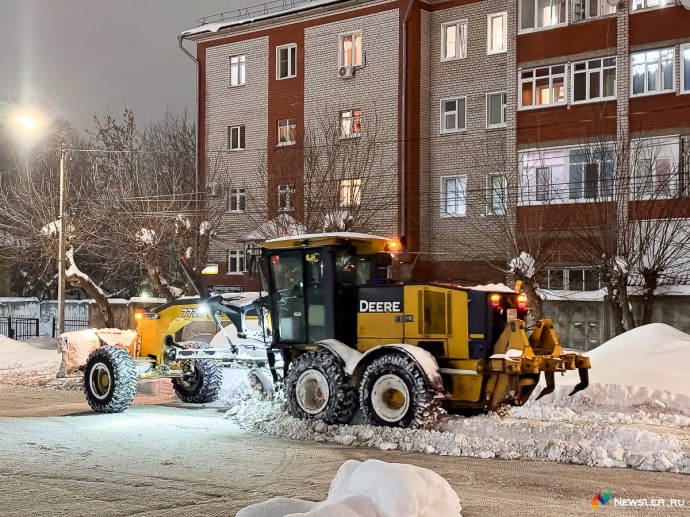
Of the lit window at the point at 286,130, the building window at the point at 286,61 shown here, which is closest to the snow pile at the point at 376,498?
the lit window at the point at 286,130

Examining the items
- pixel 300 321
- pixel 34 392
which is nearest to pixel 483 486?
pixel 300 321

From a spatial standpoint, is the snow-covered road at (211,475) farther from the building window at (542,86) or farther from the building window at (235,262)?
the building window at (235,262)

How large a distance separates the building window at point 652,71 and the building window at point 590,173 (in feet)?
8.96

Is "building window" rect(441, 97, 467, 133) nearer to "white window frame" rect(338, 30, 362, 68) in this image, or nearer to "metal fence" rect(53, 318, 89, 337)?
"white window frame" rect(338, 30, 362, 68)

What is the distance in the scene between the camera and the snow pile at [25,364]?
24266mm

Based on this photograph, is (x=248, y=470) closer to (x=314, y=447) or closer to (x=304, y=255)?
(x=314, y=447)

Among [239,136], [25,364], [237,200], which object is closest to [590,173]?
[237,200]

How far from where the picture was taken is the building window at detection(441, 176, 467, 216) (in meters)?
35.2

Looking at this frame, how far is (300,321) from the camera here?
623 inches

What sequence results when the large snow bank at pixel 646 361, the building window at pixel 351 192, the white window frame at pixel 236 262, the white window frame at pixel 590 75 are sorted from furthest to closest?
the white window frame at pixel 236 262, the building window at pixel 351 192, the white window frame at pixel 590 75, the large snow bank at pixel 646 361

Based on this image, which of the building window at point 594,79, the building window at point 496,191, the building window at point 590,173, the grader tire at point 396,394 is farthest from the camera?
the building window at point 496,191

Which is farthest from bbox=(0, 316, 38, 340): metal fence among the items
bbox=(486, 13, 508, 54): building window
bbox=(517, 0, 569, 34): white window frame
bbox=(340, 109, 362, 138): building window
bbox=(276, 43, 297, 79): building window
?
bbox=(517, 0, 569, 34): white window frame

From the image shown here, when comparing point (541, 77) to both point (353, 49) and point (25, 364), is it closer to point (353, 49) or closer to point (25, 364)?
point (353, 49)

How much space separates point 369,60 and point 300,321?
2276 centimetres
